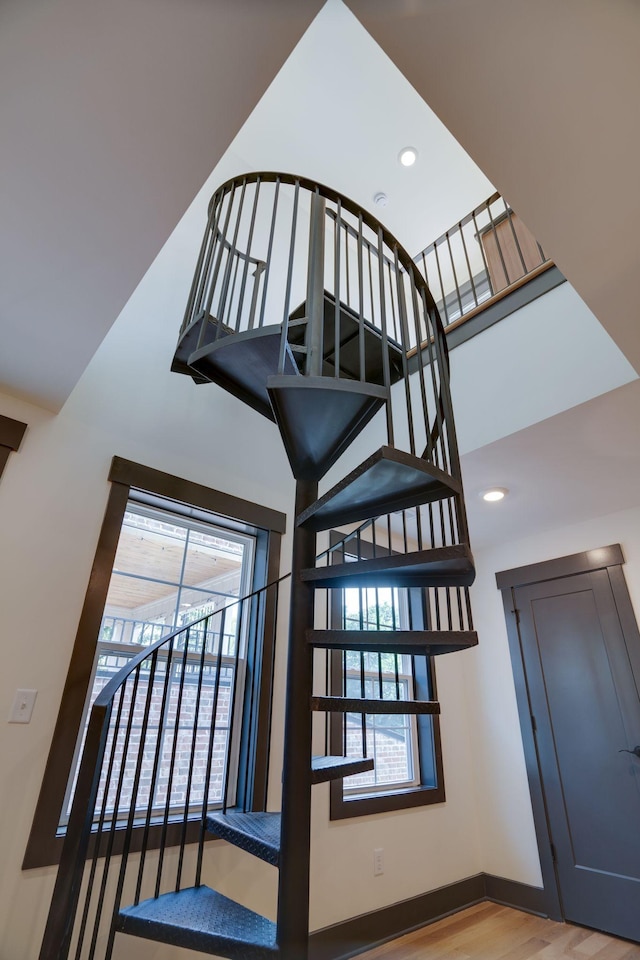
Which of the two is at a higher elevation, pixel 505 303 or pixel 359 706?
pixel 505 303

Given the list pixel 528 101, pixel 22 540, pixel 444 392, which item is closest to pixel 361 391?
pixel 444 392

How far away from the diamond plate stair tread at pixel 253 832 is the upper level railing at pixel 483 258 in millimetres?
2577

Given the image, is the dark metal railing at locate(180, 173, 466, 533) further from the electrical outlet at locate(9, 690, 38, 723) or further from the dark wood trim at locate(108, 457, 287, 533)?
the electrical outlet at locate(9, 690, 38, 723)

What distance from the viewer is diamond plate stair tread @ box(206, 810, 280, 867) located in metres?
1.54

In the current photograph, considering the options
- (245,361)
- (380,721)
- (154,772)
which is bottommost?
(154,772)

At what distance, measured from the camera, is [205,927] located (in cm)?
142

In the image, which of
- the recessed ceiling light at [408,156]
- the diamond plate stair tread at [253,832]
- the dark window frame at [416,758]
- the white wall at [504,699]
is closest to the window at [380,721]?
the dark window frame at [416,758]

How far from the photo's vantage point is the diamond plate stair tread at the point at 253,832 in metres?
1.54

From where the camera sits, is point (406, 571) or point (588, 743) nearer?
point (406, 571)

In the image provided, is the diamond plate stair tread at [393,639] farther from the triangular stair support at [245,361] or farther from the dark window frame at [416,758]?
the dark window frame at [416,758]

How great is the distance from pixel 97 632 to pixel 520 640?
2937 millimetres

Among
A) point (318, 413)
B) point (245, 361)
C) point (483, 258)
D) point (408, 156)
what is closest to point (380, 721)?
point (318, 413)

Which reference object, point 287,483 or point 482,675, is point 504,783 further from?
point 287,483

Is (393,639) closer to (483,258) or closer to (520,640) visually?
(483,258)
